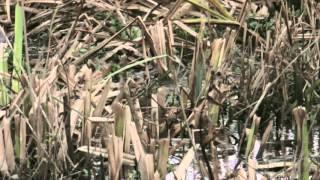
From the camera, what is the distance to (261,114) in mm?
2695

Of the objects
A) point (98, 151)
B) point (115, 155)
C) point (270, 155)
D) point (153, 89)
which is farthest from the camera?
point (153, 89)

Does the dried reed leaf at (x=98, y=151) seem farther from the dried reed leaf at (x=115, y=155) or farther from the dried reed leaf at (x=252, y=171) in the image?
the dried reed leaf at (x=252, y=171)

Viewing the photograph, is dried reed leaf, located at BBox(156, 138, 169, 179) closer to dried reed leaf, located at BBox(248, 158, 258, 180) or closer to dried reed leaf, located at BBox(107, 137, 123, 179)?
dried reed leaf, located at BBox(107, 137, 123, 179)

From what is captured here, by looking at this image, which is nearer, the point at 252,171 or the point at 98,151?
the point at 252,171

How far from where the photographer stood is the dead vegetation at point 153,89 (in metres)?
2.21

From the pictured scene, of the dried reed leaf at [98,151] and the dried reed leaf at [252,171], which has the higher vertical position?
the dried reed leaf at [98,151]

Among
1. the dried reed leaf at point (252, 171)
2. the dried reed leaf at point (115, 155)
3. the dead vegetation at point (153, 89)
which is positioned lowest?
the dried reed leaf at point (252, 171)

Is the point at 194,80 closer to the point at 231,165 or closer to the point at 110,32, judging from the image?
the point at 231,165

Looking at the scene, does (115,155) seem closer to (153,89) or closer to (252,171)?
(252,171)

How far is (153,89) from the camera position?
9.18 ft

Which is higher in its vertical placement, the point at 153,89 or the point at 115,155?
the point at 153,89

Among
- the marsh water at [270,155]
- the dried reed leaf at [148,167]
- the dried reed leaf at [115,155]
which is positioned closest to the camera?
the dried reed leaf at [148,167]

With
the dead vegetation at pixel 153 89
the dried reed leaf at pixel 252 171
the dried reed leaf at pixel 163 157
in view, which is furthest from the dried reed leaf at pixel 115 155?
the dried reed leaf at pixel 252 171

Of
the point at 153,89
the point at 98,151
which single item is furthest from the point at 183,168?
the point at 153,89
